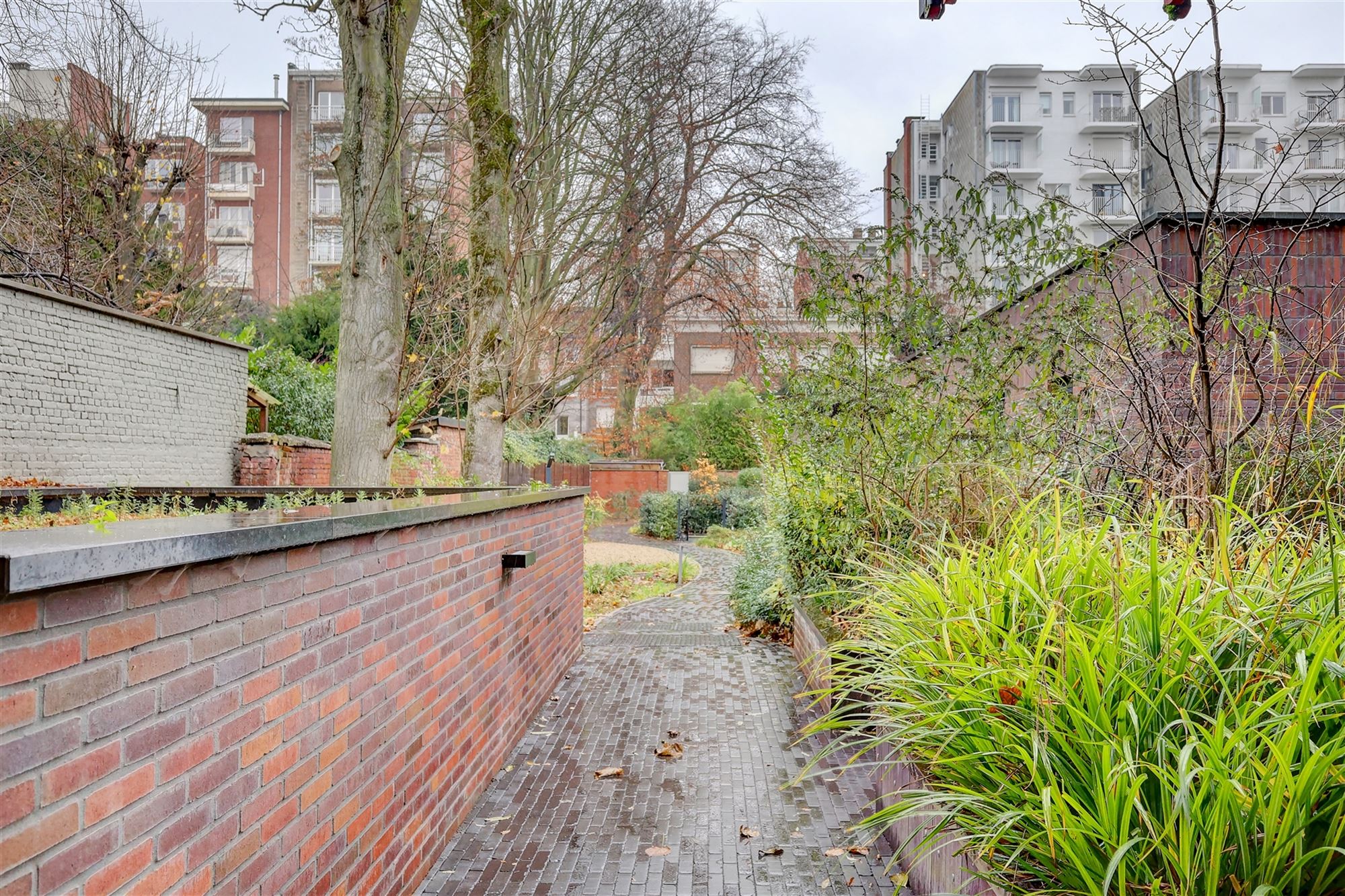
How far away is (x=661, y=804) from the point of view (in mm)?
4102

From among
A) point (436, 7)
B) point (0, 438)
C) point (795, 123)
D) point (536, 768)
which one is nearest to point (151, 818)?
point (536, 768)

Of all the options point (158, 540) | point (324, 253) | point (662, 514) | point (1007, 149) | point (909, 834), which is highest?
point (1007, 149)

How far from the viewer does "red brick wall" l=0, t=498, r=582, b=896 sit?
1.35 meters

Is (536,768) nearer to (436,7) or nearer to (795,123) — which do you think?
(436,7)

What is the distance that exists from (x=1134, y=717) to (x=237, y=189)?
43.4 metres

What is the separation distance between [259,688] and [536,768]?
2812 mm

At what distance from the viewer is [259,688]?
2039 mm

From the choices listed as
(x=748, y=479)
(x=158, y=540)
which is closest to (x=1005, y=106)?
(x=748, y=479)

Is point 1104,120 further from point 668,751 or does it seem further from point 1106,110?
point 668,751

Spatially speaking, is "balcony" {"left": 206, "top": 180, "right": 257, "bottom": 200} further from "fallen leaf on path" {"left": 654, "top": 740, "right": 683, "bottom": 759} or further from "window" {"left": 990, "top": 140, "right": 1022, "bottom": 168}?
"fallen leaf on path" {"left": 654, "top": 740, "right": 683, "bottom": 759}

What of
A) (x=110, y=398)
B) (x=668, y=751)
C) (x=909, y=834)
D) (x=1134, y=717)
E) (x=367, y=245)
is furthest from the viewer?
(x=110, y=398)

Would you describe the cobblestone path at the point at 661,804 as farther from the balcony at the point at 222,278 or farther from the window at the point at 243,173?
the window at the point at 243,173

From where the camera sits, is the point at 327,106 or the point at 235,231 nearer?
the point at 235,231

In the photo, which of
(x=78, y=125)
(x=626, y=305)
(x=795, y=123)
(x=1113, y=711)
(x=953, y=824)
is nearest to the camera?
(x=1113, y=711)
